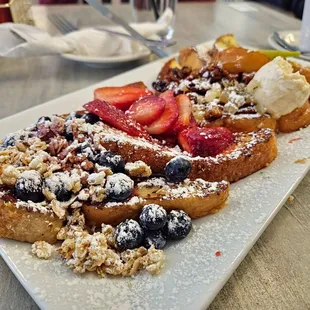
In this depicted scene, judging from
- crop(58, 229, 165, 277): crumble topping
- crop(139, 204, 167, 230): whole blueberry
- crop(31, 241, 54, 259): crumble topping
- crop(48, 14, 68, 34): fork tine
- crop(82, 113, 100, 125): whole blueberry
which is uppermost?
crop(82, 113, 100, 125): whole blueberry

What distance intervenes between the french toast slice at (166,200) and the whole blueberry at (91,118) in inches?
11.9

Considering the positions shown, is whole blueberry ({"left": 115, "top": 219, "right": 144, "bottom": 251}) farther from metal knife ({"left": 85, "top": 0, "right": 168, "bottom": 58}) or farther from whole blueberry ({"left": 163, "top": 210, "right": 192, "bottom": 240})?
metal knife ({"left": 85, "top": 0, "right": 168, "bottom": 58})

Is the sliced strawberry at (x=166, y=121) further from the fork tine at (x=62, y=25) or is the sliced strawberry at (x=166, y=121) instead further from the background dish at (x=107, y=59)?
the fork tine at (x=62, y=25)

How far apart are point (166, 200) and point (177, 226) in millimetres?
82

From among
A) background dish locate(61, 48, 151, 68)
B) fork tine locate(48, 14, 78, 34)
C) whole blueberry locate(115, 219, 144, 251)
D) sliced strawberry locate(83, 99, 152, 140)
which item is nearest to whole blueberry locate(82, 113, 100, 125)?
sliced strawberry locate(83, 99, 152, 140)

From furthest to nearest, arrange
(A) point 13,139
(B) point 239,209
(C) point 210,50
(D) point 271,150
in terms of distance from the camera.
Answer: (C) point 210,50 → (D) point 271,150 → (A) point 13,139 → (B) point 239,209

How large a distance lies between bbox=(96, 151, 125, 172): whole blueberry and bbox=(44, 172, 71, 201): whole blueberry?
0.36 feet

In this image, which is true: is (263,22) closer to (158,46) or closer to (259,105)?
(158,46)

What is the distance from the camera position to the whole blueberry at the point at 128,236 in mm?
975

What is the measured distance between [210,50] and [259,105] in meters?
0.60

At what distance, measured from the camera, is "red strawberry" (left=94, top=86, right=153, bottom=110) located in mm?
1528

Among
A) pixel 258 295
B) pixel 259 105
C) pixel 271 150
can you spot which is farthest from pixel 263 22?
pixel 258 295

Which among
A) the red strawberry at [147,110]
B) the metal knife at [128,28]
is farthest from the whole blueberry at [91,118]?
the metal knife at [128,28]

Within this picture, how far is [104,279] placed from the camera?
0.92 m
